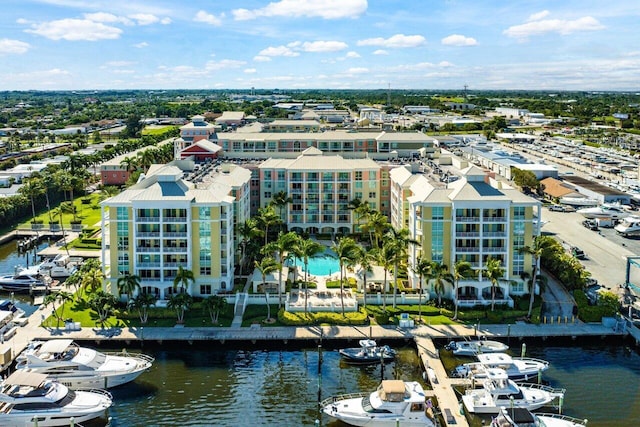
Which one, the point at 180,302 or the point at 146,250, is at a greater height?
the point at 146,250

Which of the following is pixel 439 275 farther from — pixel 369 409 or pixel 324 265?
pixel 369 409

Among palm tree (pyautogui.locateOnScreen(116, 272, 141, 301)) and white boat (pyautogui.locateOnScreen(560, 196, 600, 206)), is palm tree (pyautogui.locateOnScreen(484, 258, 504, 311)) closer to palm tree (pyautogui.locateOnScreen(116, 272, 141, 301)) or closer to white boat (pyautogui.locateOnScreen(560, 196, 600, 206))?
palm tree (pyautogui.locateOnScreen(116, 272, 141, 301))

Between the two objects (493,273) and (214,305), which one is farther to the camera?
(493,273)

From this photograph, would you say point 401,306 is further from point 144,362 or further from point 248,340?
point 144,362

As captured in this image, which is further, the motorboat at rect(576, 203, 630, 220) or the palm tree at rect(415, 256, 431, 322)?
the motorboat at rect(576, 203, 630, 220)

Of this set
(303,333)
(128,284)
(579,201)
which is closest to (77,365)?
(128,284)

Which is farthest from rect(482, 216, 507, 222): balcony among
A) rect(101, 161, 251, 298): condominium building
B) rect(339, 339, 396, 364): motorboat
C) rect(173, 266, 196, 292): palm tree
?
rect(173, 266, 196, 292): palm tree

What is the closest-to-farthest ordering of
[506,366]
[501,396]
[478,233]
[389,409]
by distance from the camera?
[389,409], [501,396], [506,366], [478,233]
